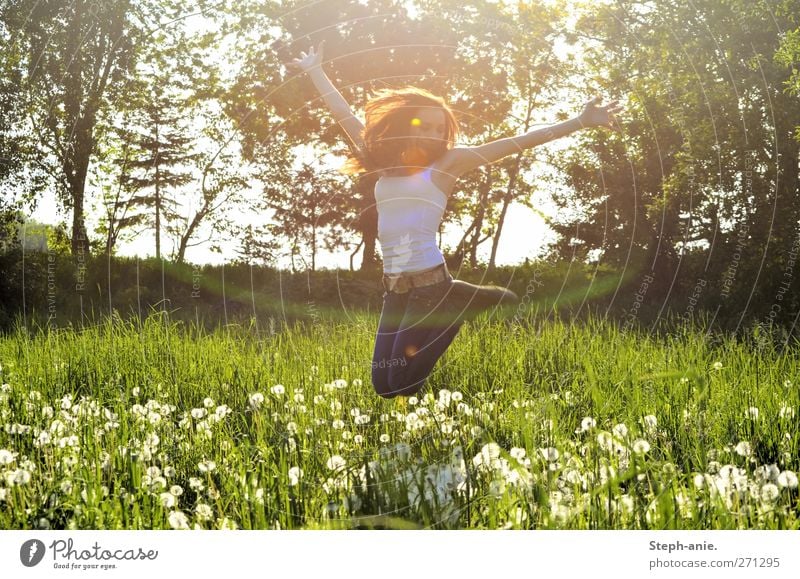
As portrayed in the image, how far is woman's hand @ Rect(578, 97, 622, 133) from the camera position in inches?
156

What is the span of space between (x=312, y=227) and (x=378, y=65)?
47.0 inches

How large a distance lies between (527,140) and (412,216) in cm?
84

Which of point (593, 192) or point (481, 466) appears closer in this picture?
point (481, 466)

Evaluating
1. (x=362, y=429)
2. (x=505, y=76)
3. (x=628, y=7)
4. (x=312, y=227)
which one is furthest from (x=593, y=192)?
(x=362, y=429)

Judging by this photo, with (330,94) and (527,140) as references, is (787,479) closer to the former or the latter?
(527,140)

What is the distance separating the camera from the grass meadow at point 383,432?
2.99 m

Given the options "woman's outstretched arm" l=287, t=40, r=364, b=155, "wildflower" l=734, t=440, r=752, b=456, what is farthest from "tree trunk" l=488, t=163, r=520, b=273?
"wildflower" l=734, t=440, r=752, b=456

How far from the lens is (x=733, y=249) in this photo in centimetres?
530

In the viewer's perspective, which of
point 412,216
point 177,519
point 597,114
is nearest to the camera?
point 177,519

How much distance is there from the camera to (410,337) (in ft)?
14.1

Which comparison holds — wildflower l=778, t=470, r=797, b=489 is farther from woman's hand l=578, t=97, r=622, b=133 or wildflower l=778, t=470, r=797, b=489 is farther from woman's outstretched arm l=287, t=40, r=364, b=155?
woman's outstretched arm l=287, t=40, r=364, b=155

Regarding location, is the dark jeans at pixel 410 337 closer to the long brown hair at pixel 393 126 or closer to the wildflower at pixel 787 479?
the long brown hair at pixel 393 126

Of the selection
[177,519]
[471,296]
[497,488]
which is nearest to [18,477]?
[177,519]
